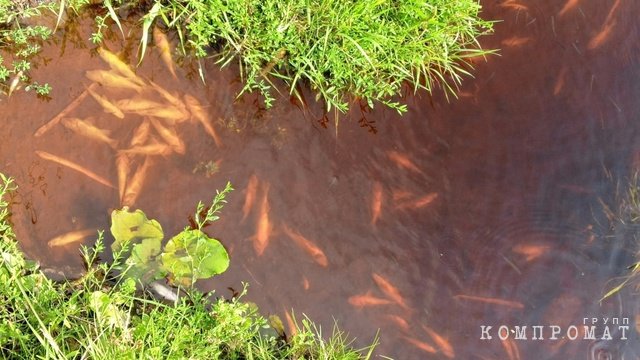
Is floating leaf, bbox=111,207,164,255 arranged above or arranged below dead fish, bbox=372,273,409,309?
above

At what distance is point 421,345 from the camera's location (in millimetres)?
1677

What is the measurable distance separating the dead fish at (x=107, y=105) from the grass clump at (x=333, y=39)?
227 mm

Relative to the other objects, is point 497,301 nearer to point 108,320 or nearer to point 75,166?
point 108,320

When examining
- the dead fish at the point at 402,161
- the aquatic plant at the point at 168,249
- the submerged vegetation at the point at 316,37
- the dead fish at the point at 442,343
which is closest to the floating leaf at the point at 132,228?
the aquatic plant at the point at 168,249

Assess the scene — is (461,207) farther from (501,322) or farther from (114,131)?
(114,131)

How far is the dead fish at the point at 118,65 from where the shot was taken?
62.2 inches

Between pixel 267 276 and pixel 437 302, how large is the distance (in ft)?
1.53

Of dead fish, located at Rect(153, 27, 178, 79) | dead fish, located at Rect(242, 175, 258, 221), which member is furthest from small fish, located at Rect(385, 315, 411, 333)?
dead fish, located at Rect(153, 27, 178, 79)

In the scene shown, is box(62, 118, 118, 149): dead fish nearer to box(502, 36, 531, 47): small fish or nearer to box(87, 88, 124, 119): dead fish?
box(87, 88, 124, 119): dead fish

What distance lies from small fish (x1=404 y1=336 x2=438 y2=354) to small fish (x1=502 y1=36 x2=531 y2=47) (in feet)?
2.79

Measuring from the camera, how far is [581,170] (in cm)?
173

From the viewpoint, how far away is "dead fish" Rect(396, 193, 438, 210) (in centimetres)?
168

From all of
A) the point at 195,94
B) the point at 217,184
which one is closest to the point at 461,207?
the point at 217,184

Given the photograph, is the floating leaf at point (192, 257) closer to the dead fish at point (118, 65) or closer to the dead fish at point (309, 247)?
the dead fish at point (309, 247)
